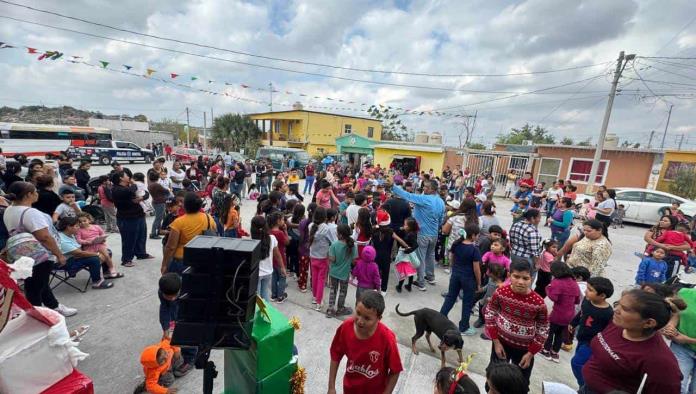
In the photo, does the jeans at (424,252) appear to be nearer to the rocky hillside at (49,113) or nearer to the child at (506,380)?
the child at (506,380)

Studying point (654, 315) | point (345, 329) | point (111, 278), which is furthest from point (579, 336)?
point (111, 278)

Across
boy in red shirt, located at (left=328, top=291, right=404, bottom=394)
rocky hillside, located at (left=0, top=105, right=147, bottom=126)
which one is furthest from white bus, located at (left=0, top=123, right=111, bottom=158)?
rocky hillside, located at (left=0, top=105, right=147, bottom=126)

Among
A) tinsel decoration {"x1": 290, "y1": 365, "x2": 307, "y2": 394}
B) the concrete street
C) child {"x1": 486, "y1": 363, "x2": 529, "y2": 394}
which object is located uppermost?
child {"x1": 486, "y1": 363, "x2": 529, "y2": 394}

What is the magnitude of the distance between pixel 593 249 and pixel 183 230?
18.1ft

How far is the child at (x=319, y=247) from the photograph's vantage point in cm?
444

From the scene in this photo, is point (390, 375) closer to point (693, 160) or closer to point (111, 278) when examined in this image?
point (111, 278)

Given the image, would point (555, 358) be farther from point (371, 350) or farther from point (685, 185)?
point (685, 185)

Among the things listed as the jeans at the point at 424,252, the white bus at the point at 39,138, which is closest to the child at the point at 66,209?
the jeans at the point at 424,252

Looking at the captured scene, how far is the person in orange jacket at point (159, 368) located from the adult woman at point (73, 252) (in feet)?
8.16

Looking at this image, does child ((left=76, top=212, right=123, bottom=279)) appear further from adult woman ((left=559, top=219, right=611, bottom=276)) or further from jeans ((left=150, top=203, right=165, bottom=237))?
adult woman ((left=559, top=219, right=611, bottom=276))

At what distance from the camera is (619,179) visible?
1542cm

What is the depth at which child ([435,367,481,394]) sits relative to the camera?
2.05m

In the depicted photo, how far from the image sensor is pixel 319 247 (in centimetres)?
446

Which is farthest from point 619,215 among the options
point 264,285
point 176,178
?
point 176,178
